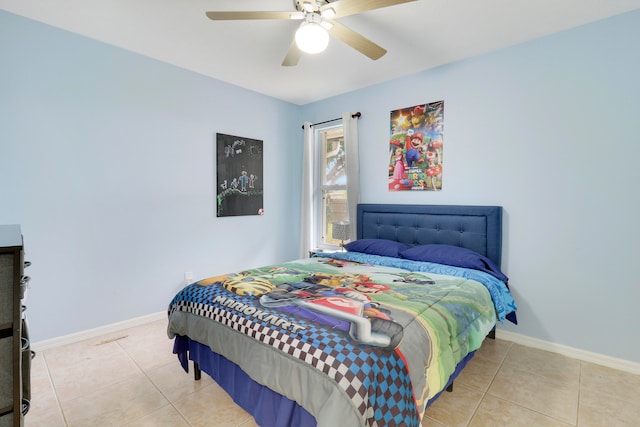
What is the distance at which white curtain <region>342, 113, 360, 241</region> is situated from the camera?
3748 millimetres

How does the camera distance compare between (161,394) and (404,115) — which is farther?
(404,115)

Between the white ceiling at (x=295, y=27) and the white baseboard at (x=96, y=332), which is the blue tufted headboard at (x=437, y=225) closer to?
the white ceiling at (x=295, y=27)

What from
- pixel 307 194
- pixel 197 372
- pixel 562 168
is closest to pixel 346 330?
pixel 197 372

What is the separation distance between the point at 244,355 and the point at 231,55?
262cm

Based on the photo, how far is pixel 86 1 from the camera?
2.16 metres

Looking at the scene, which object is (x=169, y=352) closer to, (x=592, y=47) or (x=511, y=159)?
(x=511, y=159)

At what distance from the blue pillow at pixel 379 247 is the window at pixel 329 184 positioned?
0.88 metres

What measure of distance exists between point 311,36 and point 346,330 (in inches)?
64.7

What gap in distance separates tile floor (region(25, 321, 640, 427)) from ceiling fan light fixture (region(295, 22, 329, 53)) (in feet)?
7.29

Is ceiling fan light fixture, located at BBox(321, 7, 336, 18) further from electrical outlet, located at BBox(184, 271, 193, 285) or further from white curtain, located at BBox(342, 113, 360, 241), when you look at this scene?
electrical outlet, located at BBox(184, 271, 193, 285)

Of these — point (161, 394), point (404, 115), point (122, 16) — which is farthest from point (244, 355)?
point (404, 115)

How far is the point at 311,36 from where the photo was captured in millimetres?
1850

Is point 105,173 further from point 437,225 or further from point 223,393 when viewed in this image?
point 437,225

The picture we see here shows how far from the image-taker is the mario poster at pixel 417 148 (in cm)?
315
